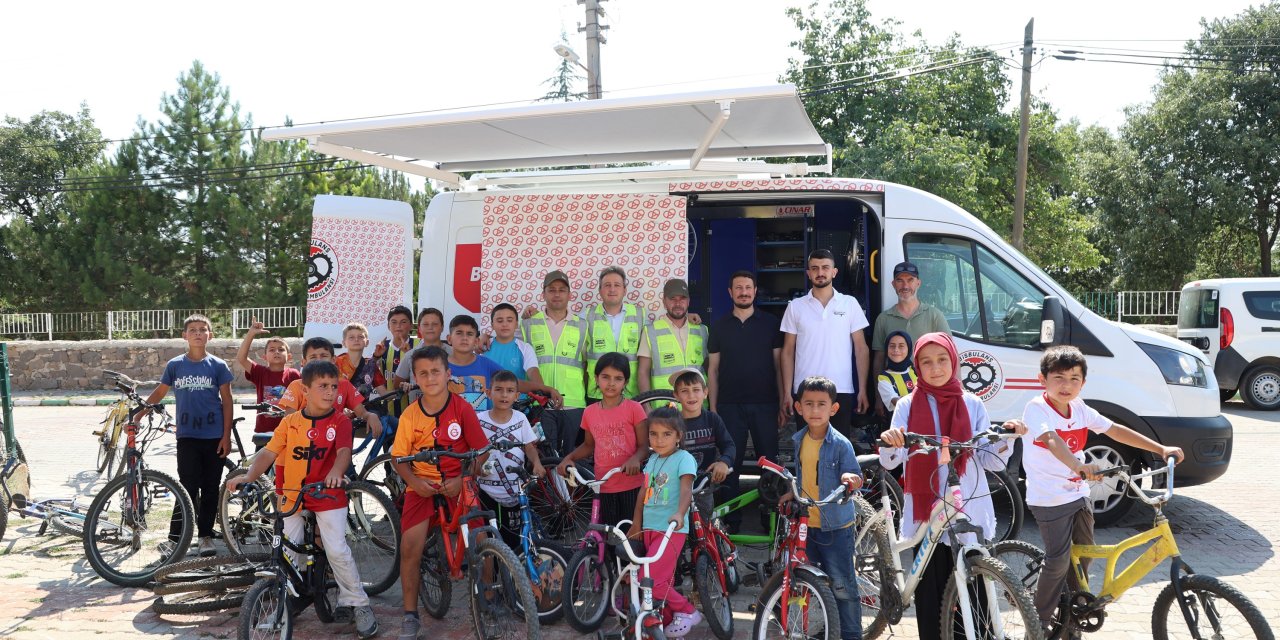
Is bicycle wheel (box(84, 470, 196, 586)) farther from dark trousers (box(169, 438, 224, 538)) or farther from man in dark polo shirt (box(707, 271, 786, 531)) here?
man in dark polo shirt (box(707, 271, 786, 531))

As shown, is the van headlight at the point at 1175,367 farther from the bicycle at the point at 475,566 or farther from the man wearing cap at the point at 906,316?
the bicycle at the point at 475,566

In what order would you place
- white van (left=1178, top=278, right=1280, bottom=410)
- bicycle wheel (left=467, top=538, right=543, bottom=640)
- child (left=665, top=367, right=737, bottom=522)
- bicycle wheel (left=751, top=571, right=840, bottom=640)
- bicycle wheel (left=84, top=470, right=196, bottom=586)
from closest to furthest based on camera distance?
1. bicycle wheel (left=751, top=571, right=840, bottom=640)
2. bicycle wheel (left=467, top=538, right=543, bottom=640)
3. child (left=665, top=367, right=737, bottom=522)
4. bicycle wheel (left=84, top=470, right=196, bottom=586)
5. white van (left=1178, top=278, right=1280, bottom=410)

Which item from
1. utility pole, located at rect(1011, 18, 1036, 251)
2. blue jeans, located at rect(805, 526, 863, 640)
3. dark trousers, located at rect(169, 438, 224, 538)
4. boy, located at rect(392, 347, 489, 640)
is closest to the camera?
blue jeans, located at rect(805, 526, 863, 640)

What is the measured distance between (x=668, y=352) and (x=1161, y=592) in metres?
3.13

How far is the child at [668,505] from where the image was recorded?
4.23 meters

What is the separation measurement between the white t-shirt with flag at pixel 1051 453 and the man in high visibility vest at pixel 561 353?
2.94 metres

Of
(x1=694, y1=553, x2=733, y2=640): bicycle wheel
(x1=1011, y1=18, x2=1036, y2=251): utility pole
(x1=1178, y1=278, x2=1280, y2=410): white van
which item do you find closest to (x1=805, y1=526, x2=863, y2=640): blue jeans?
(x1=694, y1=553, x2=733, y2=640): bicycle wheel

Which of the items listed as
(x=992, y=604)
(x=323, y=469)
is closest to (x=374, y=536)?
(x=323, y=469)

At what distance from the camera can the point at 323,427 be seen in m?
4.78

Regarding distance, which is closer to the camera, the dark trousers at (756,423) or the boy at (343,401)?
the boy at (343,401)

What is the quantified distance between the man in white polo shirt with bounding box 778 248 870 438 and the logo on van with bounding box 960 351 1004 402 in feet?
2.69

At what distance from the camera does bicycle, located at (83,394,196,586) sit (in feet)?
18.2

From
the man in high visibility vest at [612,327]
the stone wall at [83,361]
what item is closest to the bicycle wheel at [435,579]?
the man in high visibility vest at [612,327]

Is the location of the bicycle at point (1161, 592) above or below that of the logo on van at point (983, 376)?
below
